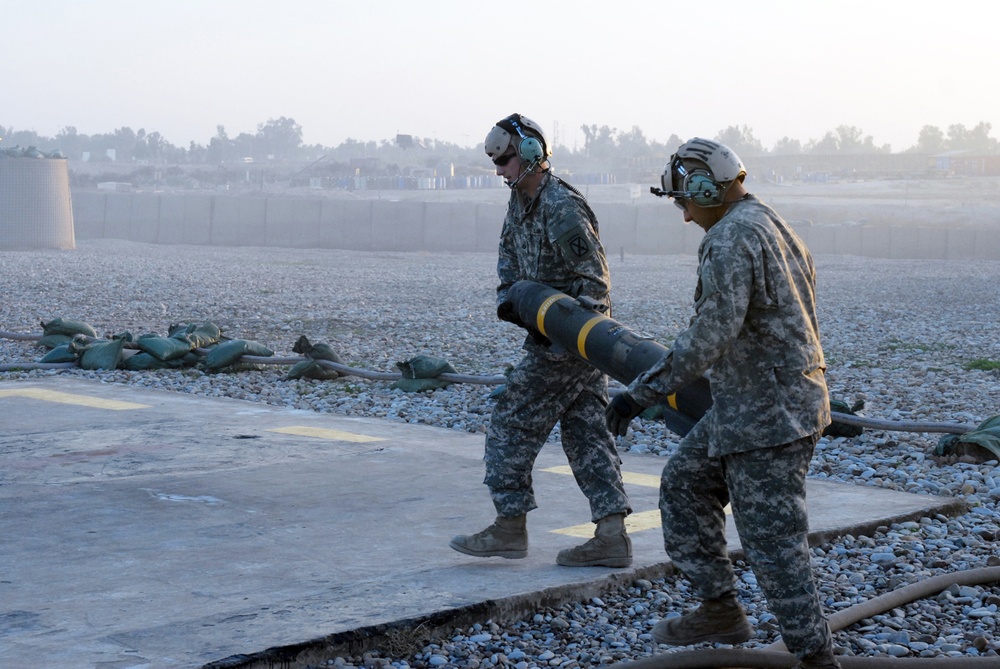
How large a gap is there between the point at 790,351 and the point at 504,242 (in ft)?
6.14

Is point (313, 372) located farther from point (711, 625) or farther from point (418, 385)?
point (711, 625)

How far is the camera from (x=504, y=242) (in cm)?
536

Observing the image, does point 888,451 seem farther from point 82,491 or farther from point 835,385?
point 82,491

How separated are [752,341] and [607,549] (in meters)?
1.62

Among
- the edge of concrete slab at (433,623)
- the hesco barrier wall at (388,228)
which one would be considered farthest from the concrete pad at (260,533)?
the hesco barrier wall at (388,228)

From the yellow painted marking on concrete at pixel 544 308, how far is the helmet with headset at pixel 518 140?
0.55 m

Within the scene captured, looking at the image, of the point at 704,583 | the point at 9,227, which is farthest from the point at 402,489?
the point at 9,227

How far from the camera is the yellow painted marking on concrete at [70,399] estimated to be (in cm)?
962

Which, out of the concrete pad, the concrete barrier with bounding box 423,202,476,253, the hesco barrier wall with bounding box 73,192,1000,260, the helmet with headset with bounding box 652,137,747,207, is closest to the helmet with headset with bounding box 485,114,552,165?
the helmet with headset with bounding box 652,137,747,207

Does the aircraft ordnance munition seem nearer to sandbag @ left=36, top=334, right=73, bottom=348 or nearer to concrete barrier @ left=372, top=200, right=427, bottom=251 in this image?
sandbag @ left=36, top=334, right=73, bottom=348

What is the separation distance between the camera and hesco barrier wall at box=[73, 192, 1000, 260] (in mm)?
47531

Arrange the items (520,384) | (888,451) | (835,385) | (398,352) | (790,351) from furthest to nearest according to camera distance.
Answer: (398,352) → (835,385) → (888,451) → (520,384) → (790,351)

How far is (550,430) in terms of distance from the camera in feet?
17.0

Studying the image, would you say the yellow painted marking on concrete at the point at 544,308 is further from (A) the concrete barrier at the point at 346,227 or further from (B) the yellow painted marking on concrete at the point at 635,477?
(A) the concrete barrier at the point at 346,227
